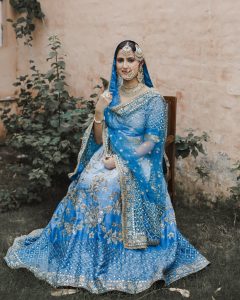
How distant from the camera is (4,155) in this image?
6930 mm

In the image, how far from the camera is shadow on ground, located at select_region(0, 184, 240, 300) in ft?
11.9

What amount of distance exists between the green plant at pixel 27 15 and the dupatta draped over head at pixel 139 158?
124 inches

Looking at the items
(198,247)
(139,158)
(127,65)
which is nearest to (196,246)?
(198,247)

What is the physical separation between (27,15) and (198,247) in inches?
152

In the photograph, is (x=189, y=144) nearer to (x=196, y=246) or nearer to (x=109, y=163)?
(x=196, y=246)

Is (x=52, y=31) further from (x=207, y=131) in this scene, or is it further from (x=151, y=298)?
(x=151, y=298)

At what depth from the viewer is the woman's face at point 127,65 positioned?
3.76m

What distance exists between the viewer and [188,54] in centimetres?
509

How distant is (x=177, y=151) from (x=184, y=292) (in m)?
1.56

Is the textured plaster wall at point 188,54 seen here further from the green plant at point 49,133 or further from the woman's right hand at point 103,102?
the woman's right hand at point 103,102

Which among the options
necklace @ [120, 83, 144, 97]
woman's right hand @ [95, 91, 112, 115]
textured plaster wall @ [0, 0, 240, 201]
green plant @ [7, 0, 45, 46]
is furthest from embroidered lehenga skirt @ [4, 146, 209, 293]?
green plant @ [7, 0, 45, 46]

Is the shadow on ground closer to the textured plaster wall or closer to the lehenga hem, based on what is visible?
the lehenga hem

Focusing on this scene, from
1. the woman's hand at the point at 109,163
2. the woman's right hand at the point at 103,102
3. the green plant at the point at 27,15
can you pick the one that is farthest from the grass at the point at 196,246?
the green plant at the point at 27,15

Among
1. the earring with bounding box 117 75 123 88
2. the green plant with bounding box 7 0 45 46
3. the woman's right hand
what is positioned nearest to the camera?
the woman's right hand
